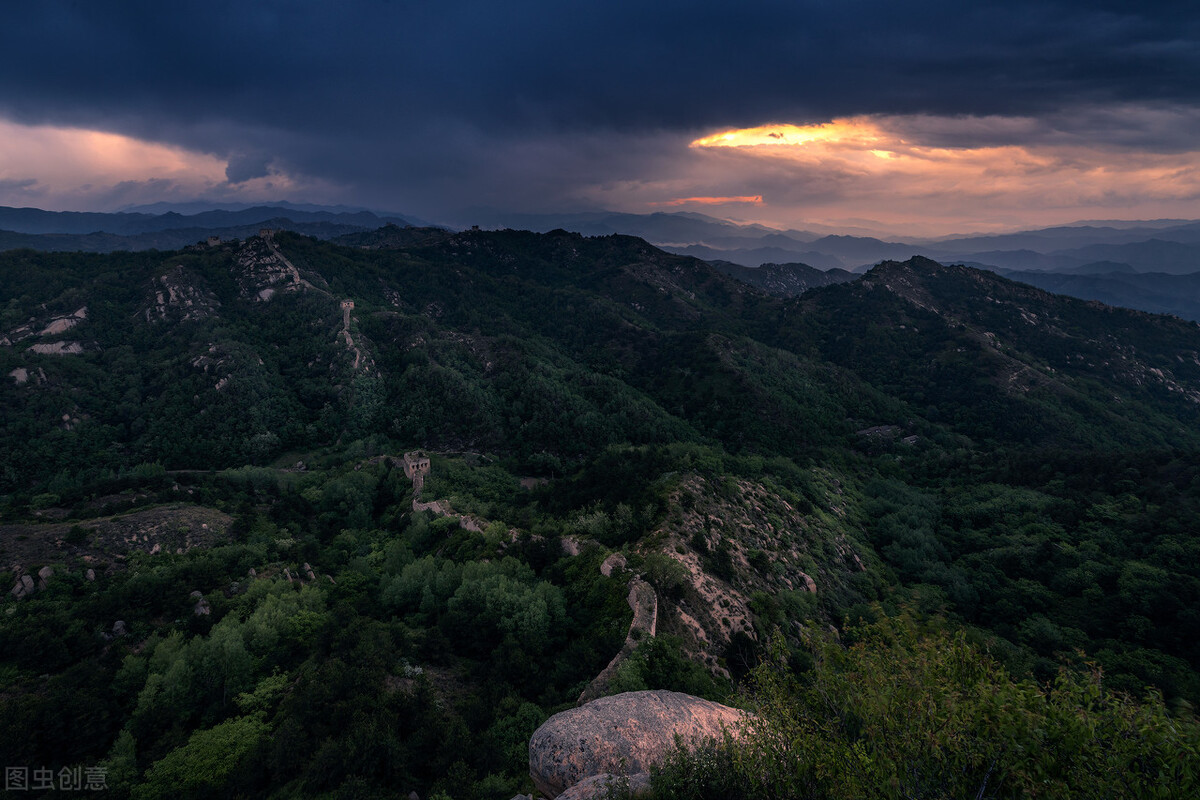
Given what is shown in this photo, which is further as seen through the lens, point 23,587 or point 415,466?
point 415,466

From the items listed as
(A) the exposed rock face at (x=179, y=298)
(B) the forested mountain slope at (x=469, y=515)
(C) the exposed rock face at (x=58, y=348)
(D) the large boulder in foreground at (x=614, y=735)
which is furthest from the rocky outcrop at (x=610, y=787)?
(A) the exposed rock face at (x=179, y=298)

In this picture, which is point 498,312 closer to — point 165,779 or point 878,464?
point 878,464

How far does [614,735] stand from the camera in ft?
51.5

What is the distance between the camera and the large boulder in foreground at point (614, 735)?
1498cm

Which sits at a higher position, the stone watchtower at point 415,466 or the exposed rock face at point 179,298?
the exposed rock face at point 179,298

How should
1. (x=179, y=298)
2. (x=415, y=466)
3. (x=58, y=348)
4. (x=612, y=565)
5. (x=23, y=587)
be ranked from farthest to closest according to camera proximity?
(x=179, y=298), (x=58, y=348), (x=415, y=466), (x=612, y=565), (x=23, y=587)

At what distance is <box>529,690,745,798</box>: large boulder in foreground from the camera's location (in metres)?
15.0

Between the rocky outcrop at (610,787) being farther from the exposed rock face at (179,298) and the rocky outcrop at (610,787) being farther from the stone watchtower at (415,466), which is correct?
the exposed rock face at (179,298)

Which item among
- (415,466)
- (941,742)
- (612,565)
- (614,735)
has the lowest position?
(415,466)

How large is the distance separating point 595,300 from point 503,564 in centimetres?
14168

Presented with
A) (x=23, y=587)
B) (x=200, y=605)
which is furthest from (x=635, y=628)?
(x=23, y=587)

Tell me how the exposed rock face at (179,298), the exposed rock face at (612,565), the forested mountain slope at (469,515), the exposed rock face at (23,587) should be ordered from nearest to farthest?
1. the forested mountain slope at (469,515)
2. the exposed rock face at (23,587)
3. the exposed rock face at (612,565)
4. the exposed rock face at (179,298)

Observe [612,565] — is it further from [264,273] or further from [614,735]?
[264,273]

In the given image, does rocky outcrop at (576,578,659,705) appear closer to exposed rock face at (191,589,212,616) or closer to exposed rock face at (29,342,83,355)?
exposed rock face at (191,589,212,616)
